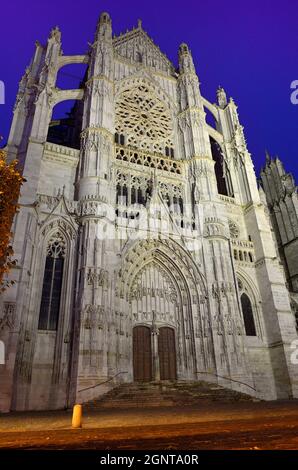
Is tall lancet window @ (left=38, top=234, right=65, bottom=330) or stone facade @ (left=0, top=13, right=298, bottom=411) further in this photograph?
tall lancet window @ (left=38, top=234, right=65, bottom=330)

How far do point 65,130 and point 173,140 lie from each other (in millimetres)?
9536

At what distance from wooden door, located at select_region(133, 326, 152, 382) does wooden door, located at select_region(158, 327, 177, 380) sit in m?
0.65

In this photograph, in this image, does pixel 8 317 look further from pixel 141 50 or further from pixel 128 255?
pixel 141 50

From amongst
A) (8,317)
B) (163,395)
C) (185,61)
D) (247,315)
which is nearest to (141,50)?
(185,61)

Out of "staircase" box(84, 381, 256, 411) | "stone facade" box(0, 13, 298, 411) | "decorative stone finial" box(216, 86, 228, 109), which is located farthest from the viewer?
"decorative stone finial" box(216, 86, 228, 109)

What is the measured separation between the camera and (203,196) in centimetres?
2041

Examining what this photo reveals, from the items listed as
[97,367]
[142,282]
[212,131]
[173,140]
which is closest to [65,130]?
[173,140]

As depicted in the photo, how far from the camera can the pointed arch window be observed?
738 inches

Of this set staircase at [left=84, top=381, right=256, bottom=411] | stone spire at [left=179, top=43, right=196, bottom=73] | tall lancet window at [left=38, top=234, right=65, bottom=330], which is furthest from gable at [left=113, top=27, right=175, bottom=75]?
staircase at [left=84, top=381, right=256, bottom=411]

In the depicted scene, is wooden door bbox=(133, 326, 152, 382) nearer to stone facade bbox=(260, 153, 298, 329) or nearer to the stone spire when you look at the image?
stone facade bbox=(260, 153, 298, 329)

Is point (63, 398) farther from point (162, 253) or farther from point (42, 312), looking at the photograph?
point (162, 253)

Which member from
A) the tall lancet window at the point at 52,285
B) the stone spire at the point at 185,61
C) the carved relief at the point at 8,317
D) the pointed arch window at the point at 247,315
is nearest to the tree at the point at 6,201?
the carved relief at the point at 8,317

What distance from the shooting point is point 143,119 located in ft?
78.5

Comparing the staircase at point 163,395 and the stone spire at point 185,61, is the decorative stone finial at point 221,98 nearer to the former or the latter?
the stone spire at point 185,61
